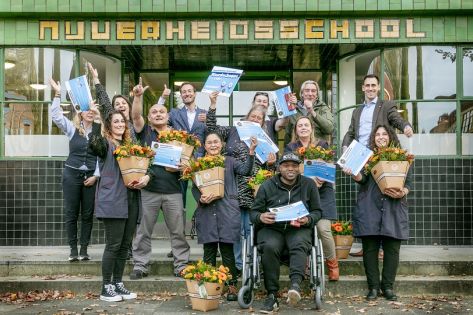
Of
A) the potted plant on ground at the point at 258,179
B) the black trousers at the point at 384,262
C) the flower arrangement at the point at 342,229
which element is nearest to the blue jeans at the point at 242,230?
the potted plant on ground at the point at 258,179

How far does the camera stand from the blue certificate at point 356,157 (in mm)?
7773

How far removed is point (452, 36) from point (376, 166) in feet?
13.4

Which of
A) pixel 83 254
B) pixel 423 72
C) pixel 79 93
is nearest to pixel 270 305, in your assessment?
pixel 83 254

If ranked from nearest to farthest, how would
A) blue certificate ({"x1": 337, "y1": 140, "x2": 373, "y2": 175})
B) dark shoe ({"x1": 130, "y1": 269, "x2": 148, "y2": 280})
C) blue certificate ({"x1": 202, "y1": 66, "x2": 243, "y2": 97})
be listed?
1. blue certificate ({"x1": 337, "y1": 140, "x2": 373, "y2": 175})
2. dark shoe ({"x1": 130, "y1": 269, "x2": 148, "y2": 280})
3. blue certificate ({"x1": 202, "y1": 66, "x2": 243, "y2": 97})

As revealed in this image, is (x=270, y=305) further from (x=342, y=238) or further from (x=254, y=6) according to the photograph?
(x=254, y=6)

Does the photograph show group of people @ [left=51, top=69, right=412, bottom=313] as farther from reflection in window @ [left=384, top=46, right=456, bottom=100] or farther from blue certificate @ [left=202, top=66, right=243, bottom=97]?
reflection in window @ [left=384, top=46, right=456, bottom=100]

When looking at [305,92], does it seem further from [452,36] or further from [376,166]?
[452,36]

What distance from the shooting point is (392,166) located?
7.69 metres

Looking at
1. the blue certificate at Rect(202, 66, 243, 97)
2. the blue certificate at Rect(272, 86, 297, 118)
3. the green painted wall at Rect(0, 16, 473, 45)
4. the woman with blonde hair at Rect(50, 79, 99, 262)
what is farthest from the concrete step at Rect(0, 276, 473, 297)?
the green painted wall at Rect(0, 16, 473, 45)

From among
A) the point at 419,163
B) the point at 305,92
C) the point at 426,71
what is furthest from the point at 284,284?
the point at 426,71

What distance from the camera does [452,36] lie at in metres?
10.9

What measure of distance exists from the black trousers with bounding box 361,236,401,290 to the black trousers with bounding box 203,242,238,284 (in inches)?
60.2

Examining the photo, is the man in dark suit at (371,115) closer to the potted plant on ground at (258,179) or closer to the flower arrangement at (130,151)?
the potted plant on ground at (258,179)

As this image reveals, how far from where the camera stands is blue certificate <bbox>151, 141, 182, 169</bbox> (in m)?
8.01
